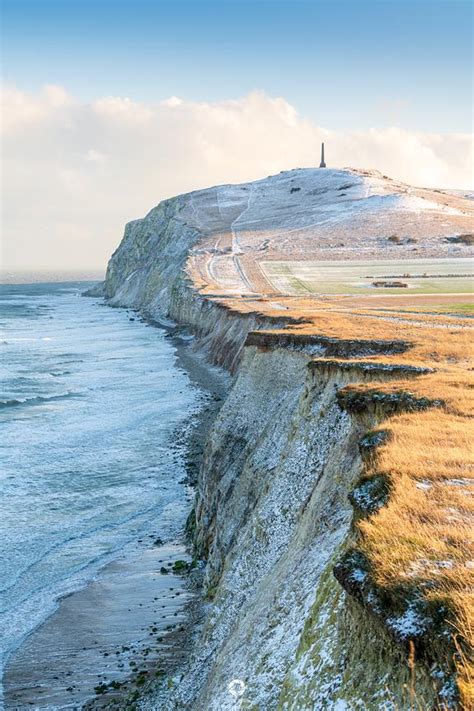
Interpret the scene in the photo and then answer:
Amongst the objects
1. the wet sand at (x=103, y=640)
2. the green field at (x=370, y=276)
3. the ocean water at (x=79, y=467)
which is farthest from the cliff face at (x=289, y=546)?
the green field at (x=370, y=276)

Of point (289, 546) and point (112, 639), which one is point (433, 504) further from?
point (112, 639)

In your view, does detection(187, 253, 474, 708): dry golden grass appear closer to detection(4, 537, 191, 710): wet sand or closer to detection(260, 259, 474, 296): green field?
detection(4, 537, 191, 710): wet sand

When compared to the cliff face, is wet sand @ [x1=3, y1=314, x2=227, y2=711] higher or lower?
lower

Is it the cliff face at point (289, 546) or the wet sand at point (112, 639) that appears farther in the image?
the wet sand at point (112, 639)

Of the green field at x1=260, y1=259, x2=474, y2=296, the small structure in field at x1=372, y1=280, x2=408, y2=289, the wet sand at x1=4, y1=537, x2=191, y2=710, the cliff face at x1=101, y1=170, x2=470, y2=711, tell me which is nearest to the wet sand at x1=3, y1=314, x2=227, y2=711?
the wet sand at x1=4, y1=537, x2=191, y2=710

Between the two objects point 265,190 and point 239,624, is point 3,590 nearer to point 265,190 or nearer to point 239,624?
point 239,624

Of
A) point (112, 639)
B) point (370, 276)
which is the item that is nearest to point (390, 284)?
point (370, 276)

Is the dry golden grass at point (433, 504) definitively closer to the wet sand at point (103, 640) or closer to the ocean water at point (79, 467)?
the wet sand at point (103, 640)

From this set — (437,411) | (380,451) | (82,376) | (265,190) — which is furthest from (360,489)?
(265,190)
